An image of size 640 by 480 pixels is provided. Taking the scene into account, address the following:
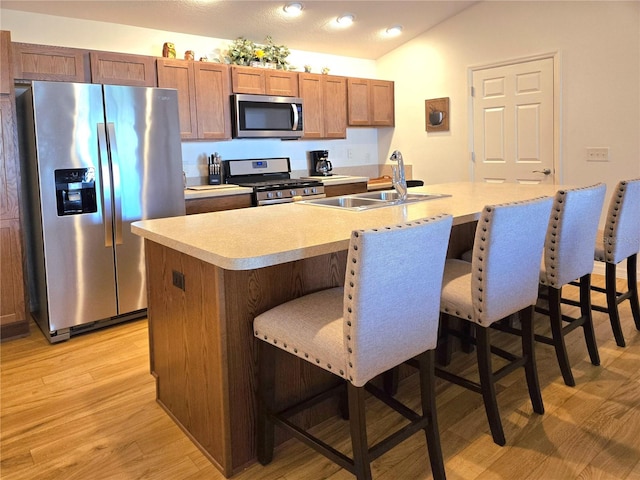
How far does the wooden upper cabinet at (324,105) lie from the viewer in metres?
5.07

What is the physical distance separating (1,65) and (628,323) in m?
4.24

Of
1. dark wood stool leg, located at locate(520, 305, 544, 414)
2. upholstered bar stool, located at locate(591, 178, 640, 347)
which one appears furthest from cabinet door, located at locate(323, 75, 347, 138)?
dark wood stool leg, located at locate(520, 305, 544, 414)

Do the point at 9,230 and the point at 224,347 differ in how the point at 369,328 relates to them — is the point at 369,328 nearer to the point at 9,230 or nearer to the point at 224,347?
the point at 224,347

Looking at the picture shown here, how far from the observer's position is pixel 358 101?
Result: 552cm

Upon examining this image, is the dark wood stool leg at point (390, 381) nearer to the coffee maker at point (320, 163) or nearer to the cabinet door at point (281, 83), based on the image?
the cabinet door at point (281, 83)

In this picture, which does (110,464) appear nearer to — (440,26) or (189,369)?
(189,369)

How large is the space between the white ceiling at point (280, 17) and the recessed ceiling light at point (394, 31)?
0.06 metres

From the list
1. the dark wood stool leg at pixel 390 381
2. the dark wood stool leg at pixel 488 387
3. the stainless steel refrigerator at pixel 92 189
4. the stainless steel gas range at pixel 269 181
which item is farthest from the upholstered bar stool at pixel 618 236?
the stainless steel refrigerator at pixel 92 189

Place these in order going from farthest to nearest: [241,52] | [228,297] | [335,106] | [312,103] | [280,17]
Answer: [335,106] → [312,103] → [241,52] → [280,17] → [228,297]

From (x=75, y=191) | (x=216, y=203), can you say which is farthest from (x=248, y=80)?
(x=75, y=191)

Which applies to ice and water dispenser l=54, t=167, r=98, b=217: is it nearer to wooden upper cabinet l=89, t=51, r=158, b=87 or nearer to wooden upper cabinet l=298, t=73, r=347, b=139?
wooden upper cabinet l=89, t=51, r=158, b=87

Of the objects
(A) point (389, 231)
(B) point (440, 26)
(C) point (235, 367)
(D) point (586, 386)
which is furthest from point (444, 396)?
(B) point (440, 26)

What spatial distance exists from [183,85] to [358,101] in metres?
2.06

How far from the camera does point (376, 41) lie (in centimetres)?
550
